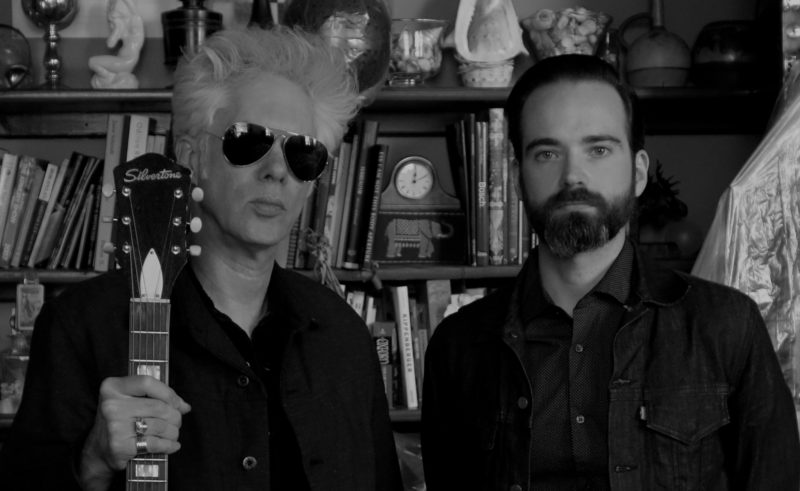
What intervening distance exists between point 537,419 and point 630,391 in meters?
0.14

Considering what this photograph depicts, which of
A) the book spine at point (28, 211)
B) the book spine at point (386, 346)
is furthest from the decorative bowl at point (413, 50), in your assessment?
the book spine at point (28, 211)

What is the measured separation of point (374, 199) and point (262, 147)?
3.23ft

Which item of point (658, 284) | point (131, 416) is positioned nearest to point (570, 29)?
point (658, 284)

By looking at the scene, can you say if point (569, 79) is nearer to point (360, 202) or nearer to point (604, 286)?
point (604, 286)

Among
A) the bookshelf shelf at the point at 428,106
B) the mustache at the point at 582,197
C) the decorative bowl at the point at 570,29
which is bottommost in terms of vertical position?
the mustache at the point at 582,197

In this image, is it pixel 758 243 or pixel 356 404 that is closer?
pixel 356 404

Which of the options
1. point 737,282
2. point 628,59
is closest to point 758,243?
point 737,282

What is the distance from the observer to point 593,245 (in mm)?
1757

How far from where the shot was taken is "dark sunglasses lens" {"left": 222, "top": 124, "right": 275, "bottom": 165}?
1.72m

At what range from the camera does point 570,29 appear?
278cm

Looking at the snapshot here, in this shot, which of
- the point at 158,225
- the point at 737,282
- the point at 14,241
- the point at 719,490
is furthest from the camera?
the point at 14,241

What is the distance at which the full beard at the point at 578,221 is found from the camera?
1.74 m

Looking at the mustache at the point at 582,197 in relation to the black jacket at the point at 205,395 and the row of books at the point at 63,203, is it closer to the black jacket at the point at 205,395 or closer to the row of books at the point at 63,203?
the black jacket at the point at 205,395

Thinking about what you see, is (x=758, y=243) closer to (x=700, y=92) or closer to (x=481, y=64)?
(x=700, y=92)
